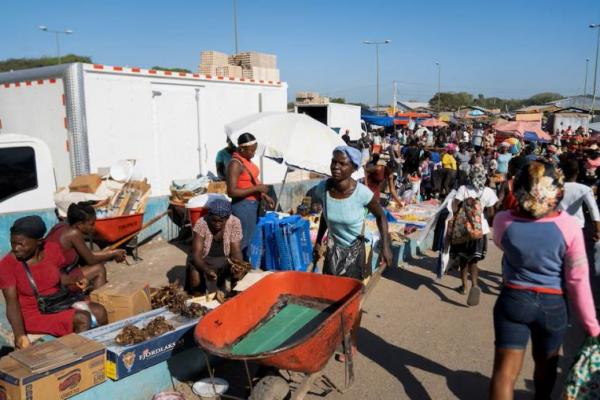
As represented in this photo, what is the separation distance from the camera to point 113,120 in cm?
888

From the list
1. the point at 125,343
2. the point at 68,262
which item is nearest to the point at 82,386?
the point at 125,343

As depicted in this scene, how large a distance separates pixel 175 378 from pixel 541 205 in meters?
3.22

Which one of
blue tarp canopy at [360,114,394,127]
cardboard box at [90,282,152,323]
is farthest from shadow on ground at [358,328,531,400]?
blue tarp canopy at [360,114,394,127]

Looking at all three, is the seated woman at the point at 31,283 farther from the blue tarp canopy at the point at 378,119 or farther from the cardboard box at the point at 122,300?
the blue tarp canopy at the point at 378,119

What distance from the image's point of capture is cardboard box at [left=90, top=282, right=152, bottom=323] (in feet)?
14.4

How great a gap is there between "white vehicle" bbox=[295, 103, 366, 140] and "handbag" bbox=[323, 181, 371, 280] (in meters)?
17.7

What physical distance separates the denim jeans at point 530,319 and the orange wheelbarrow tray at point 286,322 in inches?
41.8

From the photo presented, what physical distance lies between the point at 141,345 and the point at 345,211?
2.05 metres

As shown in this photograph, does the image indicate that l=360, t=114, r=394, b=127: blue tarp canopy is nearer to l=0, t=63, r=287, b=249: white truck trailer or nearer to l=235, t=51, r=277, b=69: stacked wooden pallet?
l=235, t=51, r=277, b=69: stacked wooden pallet

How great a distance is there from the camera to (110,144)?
8.89 meters

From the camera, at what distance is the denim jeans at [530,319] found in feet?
9.32

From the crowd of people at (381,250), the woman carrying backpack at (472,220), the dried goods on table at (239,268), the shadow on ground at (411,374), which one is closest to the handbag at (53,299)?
the crowd of people at (381,250)

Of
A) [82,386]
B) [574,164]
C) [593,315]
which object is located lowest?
[82,386]

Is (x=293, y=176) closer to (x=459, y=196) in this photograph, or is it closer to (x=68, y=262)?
(x=459, y=196)
